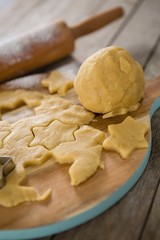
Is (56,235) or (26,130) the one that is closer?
(56,235)

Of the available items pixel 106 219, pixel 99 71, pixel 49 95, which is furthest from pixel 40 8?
pixel 106 219

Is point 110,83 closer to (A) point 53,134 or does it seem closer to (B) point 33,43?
(A) point 53,134

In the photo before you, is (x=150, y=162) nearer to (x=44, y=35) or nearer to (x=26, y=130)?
(x=26, y=130)

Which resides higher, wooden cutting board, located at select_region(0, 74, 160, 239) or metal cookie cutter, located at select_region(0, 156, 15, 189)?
metal cookie cutter, located at select_region(0, 156, 15, 189)

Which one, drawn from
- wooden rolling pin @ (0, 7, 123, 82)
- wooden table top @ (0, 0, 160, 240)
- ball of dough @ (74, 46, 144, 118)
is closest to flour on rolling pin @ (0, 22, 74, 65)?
wooden rolling pin @ (0, 7, 123, 82)

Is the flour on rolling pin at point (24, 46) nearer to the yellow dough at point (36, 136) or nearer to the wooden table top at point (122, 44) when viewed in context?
the wooden table top at point (122, 44)

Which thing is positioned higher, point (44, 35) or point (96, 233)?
point (44, 35)

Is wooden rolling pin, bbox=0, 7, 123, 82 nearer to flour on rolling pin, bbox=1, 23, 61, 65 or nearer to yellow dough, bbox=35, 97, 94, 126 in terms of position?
flour on rolling pin, bbox=1, 23, 61, 65
